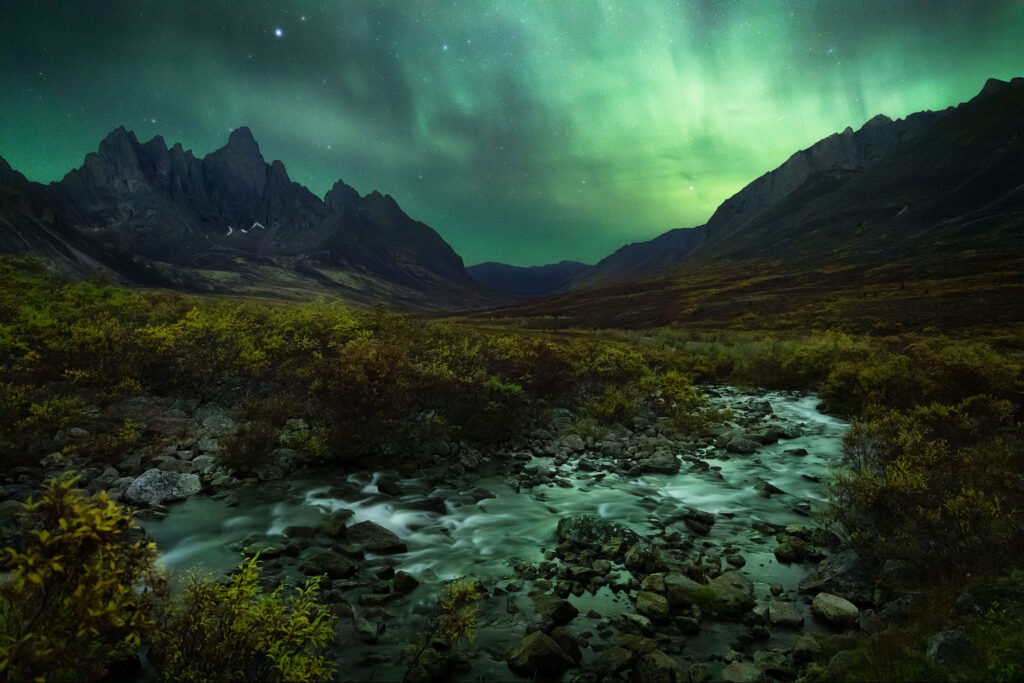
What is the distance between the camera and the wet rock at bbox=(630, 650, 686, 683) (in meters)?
5.36

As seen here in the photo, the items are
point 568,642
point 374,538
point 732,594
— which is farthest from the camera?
point 374,538

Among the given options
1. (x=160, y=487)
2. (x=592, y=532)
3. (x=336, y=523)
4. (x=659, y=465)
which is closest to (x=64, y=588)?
(x=336, y=523)

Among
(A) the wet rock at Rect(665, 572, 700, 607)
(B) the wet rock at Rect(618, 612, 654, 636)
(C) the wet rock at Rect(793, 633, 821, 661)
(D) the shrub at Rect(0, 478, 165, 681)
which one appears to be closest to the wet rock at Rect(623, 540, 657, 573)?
(A) the wet rock at Rect(665, 572, 700, 607)

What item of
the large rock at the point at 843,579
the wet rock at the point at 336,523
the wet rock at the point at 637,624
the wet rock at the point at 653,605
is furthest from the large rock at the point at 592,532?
the wet rock at the point at 336,523

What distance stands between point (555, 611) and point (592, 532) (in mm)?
2641

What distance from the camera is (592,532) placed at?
9078 millimetres

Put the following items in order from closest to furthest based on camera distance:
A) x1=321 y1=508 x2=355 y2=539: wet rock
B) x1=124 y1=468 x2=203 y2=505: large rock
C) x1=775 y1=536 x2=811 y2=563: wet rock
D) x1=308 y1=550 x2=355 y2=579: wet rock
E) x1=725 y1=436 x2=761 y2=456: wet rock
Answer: x1=308 y1=550 x2=355 y2=579: wet rock, x1=775 y1=536 x2=811 y2=563: wet rock, x1=321 y1=508 x2=355 y2=539: wet rock, x1=124 y1=468 x2=203 y2=505: large rock, x1=725 y1=436 x2=761 y2=456: wet rock

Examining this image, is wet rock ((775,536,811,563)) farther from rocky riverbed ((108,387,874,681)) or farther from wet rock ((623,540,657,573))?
wet rock ((623,540,657,573))

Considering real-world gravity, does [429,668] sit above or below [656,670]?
above

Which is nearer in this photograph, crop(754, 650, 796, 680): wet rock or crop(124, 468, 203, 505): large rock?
crop(754, 650, 796, 680): wet rock

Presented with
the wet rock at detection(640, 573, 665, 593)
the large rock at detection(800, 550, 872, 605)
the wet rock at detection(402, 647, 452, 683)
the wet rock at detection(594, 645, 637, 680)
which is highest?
the wet rock at detection(402, 647, 452, 683)

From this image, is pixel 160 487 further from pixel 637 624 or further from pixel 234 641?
pixel 637 624

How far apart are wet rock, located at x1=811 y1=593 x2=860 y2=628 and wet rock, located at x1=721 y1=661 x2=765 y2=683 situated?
5.91 feet

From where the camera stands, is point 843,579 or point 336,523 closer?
point 843,579
